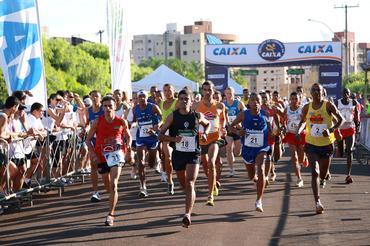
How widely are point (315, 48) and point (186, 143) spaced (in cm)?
3454

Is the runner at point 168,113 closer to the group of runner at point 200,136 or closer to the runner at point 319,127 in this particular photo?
the group of runner at point 200,136

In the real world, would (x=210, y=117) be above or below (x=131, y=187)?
above

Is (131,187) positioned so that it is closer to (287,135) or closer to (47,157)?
(47,157)

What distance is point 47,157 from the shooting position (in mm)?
13016

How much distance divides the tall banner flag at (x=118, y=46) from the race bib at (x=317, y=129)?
7.91 m

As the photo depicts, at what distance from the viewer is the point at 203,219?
9852mm

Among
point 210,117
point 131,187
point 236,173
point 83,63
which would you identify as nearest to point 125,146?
point 210,117

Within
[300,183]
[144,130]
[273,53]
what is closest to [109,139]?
[144,130]

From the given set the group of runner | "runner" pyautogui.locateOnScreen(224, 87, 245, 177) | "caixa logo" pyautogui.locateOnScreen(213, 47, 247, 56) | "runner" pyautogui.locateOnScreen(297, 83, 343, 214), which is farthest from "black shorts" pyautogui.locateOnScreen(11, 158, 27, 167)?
"caixa logo" pyautogui.locateOnScreen(213, 47, 247, 56)

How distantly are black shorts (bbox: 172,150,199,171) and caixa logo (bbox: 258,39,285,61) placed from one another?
33.6 meters

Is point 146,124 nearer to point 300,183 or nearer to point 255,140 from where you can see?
point 255,140

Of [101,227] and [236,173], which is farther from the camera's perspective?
[236,173]

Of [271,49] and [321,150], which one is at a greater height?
[271,49]

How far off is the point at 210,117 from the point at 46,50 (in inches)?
2125
